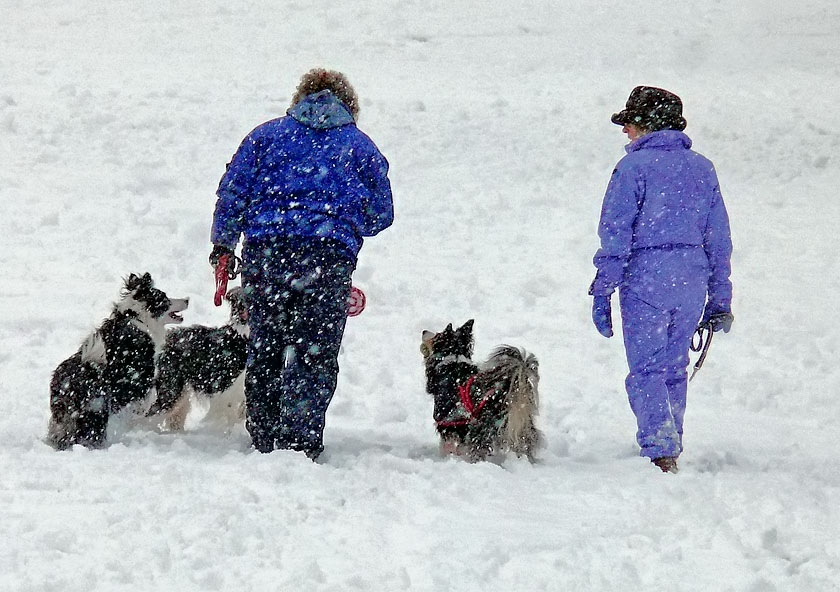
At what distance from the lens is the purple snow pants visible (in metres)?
5.01

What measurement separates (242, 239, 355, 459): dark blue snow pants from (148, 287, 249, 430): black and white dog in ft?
2.67

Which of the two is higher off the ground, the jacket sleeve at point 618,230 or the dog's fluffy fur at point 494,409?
the jacket sleeve at point 618,230

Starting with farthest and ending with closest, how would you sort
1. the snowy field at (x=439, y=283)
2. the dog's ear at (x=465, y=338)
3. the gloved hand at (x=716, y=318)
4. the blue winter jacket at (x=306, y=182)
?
1. the dog's ear at (x=465, y=338)
2. the gloved hand at (x=716, y=318)
3. the blue winter jacket at (x=306, y=182)
4. the snowy field at (x=439, y=283)

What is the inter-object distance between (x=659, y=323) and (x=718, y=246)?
1.79 feet

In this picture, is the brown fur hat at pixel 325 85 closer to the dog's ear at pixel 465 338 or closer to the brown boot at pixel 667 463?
the dog's ear at pixel 465 338

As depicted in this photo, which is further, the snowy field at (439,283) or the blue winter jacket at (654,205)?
the blue winter jacket at (654,205)

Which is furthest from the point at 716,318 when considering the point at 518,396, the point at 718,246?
the point at 518,396

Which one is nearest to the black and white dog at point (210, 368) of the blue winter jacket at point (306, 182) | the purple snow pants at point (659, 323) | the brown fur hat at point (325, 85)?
the blue winter jacket at point (306, 182)

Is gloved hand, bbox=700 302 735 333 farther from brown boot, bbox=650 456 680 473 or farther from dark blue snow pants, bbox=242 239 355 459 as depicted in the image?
dark blue snow pants, bbox=242 239 355 459

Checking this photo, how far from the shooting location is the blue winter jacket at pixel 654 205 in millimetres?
5020

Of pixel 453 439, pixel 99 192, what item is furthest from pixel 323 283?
pixel 99 192

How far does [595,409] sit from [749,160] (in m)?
6.62

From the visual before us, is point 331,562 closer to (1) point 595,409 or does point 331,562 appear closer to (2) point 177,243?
(1) point 595,409


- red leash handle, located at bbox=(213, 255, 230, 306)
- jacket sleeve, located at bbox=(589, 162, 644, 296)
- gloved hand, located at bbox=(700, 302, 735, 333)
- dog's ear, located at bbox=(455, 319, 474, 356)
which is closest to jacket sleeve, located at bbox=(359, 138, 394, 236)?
red leash handle, located at bbox=(213, 255, 230, 306)
